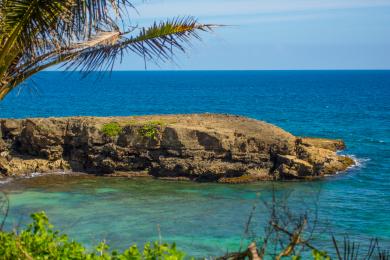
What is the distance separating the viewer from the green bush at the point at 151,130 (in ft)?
121

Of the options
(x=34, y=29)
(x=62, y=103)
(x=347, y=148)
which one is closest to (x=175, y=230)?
(x=34, y=29)

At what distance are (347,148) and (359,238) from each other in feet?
97.1

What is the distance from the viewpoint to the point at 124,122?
38.7 metres

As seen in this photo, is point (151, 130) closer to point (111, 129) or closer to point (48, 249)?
point (111, 129)

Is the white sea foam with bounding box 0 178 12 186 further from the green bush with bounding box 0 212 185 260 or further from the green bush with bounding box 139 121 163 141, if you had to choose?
the green bush with bounding box 0 212 185 260

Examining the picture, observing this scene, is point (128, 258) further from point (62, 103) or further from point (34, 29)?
point (62, 103)

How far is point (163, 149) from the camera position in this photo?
36781 millimetres

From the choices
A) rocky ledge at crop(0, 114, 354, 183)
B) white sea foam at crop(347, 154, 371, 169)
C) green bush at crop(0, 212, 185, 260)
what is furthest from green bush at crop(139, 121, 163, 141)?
green bush at crop(0, 212, 185, 260)

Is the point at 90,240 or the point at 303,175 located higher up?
the point at 303,175

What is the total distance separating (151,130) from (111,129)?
106 inches

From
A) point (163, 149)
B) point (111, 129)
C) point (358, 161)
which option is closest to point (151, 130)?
point (163, 149)

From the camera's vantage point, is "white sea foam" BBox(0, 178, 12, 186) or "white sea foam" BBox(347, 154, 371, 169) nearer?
"white sea foam" BBox(0, 178, 12, 186)

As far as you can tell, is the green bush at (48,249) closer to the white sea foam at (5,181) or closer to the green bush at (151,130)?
the green bush at (151,130)

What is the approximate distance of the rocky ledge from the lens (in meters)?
36.2
